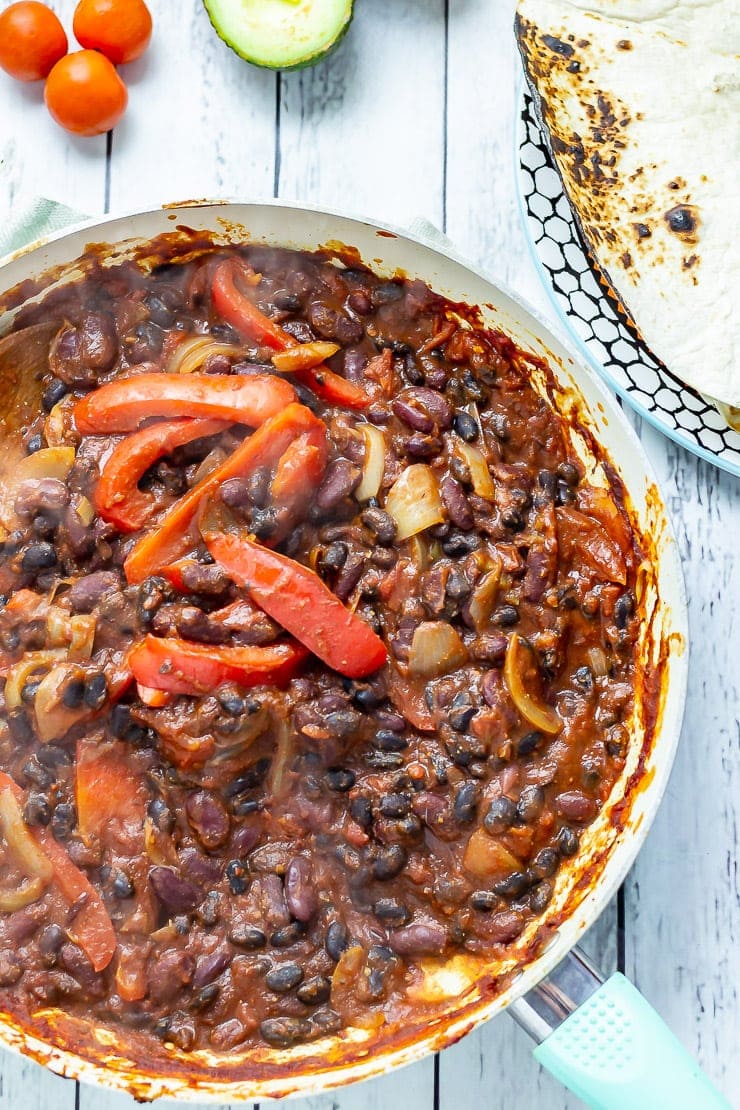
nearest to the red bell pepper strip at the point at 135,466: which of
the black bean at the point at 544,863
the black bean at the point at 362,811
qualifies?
the black bean at the point at 362,811

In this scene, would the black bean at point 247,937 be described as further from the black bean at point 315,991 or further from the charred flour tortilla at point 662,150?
the charred flour tortilla at point 662,150

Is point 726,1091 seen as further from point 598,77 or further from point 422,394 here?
point 598,77

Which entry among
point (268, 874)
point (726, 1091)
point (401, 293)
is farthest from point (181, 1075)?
point (401, 293)

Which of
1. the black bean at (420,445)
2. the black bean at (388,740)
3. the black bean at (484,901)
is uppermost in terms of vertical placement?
the black bean at (420,445)

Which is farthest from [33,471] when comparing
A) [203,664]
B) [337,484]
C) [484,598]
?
[484,598]

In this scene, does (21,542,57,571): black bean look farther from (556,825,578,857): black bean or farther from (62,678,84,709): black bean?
(556,825,578,857): black bean

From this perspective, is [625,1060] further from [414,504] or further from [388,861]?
[414,504]

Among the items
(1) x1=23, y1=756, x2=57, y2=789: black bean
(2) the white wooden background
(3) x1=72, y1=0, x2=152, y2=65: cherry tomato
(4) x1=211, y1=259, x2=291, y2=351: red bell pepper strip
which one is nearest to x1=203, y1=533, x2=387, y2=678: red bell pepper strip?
(4) x1=211, y1=259, x2=291, y2=351: red bell pepper strip
